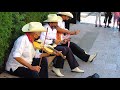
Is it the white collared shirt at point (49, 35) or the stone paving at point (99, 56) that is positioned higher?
the white collared shirt at point (49, 35)

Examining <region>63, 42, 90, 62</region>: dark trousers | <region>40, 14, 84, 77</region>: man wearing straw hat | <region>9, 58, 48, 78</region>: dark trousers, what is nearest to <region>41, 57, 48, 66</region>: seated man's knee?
<region>9, 58, 48, 78</region>: dark trousers

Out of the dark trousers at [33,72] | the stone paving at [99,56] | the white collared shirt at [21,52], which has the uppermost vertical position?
the white collared shirt at [21,52]

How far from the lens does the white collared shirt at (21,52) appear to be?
12.5 ft

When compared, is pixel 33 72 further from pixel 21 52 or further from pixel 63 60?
pixel 63 60

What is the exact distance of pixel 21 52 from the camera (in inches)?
150

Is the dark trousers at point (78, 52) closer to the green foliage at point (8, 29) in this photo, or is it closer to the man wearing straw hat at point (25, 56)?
the green foliage at point (8, 29)

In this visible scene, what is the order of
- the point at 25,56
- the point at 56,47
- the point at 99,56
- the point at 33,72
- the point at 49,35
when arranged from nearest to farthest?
1. the point at 33,72
2. the point at 25,56
3. the point at 56,47
4. the point at 49,35
5. the point at 99,56

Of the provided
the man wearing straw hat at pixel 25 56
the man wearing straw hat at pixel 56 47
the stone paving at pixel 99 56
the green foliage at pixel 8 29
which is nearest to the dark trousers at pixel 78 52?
the stone paving at pixel 99 56

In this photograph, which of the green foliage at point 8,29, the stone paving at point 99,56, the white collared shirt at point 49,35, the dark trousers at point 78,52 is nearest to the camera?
the green foliage at point 8,29

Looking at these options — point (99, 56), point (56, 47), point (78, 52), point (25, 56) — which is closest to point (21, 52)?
point (25, 56)

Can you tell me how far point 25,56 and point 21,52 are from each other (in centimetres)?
13
